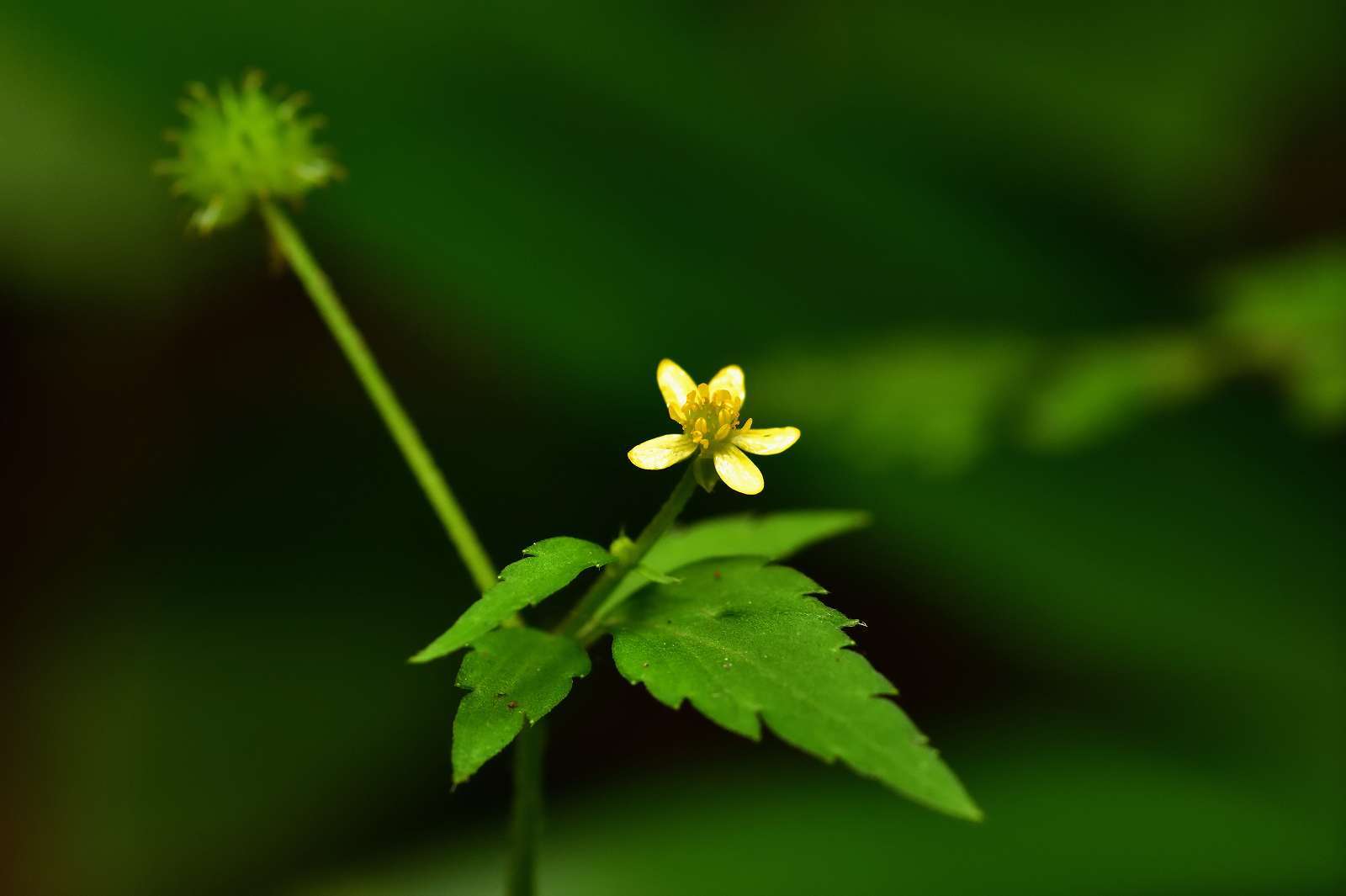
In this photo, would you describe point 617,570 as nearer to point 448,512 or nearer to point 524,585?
point 524,585

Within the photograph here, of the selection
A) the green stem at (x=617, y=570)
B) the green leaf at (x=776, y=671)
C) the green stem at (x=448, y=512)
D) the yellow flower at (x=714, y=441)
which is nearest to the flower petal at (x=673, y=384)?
the yellow flower at (x=714, y=441)

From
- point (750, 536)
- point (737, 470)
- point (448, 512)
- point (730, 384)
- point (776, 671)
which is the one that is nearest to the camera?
→ point (776, 671)

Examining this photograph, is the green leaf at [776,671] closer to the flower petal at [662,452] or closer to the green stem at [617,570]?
the green stem at [617,570]

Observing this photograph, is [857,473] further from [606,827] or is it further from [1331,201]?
[1331,201]

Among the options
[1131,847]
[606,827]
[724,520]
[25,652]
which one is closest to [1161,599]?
[1131,847]

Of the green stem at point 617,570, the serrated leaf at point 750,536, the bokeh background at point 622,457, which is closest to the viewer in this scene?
the green stem at point 617,570

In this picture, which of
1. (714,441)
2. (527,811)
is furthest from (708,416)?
(527,811)
